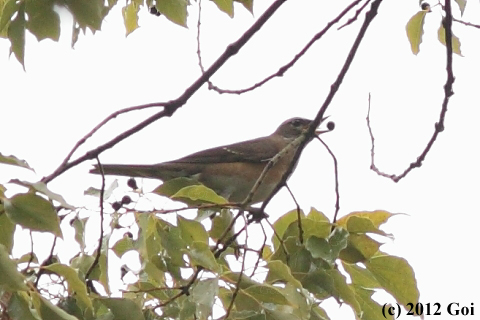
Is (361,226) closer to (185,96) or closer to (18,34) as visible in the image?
(185,96)

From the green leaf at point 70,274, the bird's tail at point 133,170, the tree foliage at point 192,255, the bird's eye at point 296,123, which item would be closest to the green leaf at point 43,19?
the tree foliage at point 192,255

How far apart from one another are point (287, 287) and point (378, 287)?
0.60m

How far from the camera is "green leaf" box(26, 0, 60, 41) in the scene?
262 centimetres

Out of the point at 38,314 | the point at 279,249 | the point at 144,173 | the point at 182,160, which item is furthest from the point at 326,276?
the point at 182,160

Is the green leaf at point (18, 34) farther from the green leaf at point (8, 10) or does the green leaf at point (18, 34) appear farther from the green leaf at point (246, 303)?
the green leaf at point (246, 303)

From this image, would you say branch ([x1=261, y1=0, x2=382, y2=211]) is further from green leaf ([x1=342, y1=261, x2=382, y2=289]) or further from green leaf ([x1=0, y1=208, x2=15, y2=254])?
green leaf ([x1=0, y1=208, x2=15, y2=254])

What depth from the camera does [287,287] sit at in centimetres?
238

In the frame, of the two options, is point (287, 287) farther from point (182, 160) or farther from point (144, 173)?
point (182, 160)

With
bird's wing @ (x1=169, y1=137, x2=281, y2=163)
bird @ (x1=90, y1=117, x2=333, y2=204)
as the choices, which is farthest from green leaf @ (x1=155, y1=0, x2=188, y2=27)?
bird's wing @ (x1=169, y1=137, x2=281, y2=163)

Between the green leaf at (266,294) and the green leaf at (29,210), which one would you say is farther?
the green leaf at (266,294)

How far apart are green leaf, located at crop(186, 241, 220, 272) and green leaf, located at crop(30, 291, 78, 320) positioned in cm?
42

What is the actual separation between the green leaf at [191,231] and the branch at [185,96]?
1.44 ft

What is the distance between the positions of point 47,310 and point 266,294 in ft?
2.26

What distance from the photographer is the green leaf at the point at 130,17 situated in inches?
144
